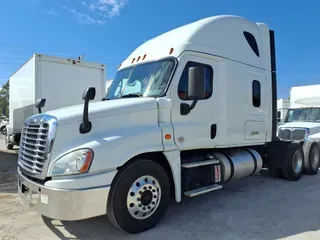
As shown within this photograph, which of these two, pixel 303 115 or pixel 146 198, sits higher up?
pixel 303 115

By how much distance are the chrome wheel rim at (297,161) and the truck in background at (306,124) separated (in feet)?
1.39

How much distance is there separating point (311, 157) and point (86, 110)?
697cm

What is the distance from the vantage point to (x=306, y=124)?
9.62m

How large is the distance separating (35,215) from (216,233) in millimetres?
2881

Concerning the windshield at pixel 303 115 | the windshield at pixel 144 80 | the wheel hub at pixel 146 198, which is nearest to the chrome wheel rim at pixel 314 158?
the windshield at pixel 303 115

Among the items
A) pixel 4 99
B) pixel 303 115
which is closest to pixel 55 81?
pixel 303 115

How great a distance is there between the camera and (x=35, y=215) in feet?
15.3

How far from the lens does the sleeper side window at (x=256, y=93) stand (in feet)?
19.9

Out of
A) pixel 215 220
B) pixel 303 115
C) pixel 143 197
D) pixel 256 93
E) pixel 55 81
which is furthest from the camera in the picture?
pixel 303 115

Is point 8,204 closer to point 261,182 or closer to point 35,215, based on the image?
point 35,215

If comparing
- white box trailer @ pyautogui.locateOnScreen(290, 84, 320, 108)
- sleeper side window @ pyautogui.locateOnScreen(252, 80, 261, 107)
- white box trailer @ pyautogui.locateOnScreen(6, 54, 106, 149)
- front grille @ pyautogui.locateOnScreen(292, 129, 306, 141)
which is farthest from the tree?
sleeper side window @ pyautogui.locateOnScreen(252, 80, 261, 107)

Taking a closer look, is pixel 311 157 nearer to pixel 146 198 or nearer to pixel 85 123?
pixel 146 198

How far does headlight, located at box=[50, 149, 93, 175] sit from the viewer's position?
346 cm

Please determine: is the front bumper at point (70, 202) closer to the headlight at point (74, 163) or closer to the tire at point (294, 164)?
the headlight at point (74, 163)
